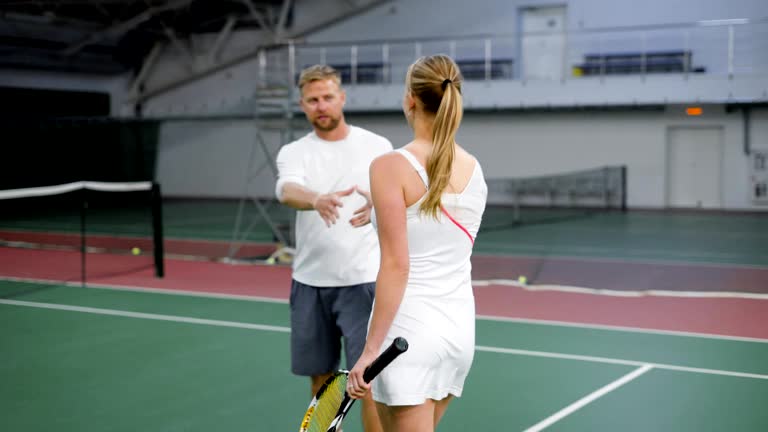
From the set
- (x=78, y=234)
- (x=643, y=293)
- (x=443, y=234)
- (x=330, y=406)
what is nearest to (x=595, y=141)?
(x=78, y=234)

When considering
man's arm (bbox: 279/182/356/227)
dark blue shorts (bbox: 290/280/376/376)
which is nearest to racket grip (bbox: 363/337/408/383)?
man's arm (bbox: 279/182/356/227)

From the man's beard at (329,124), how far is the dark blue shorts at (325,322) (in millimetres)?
763

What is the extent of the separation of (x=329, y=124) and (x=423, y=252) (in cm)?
164

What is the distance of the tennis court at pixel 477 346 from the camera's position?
17.7 ft

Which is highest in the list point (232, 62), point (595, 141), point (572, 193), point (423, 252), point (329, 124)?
point (232, 62)

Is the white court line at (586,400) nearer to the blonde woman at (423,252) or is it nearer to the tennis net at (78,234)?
the blonde woman at (423,252)

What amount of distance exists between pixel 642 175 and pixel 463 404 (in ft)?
65.7

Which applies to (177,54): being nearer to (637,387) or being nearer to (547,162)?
(547,162)

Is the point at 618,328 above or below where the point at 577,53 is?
below

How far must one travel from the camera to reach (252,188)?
29.5 metres

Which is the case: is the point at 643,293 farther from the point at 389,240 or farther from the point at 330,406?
the point at 389,240

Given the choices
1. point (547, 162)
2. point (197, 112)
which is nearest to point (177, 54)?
point (197, 112)

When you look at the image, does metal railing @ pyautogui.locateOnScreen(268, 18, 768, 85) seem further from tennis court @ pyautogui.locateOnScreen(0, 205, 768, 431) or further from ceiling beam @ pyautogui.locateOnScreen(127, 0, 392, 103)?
tennis court @ pyautogui.locateOnScreen(0, 205, 768, 431)

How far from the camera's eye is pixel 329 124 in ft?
13.5
